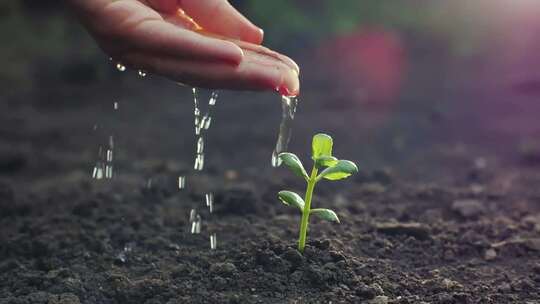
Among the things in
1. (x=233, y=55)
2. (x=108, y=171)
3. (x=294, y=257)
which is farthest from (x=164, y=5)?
(x=108, y=171)

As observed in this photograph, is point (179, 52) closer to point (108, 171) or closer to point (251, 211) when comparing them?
point (251, 211)

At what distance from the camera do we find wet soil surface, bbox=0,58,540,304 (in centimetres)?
250

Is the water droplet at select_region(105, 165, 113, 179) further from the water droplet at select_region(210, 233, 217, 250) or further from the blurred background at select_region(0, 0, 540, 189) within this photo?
the water droplet at select_region(210, 233, 217, 250)

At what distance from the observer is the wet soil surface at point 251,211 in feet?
8.19

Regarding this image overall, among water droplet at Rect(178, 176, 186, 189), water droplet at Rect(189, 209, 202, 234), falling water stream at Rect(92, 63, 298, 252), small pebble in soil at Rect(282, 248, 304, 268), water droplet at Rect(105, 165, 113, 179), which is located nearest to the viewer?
small pebble in soil at Rect(282, 248, 304, 268)

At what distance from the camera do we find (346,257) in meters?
2.61

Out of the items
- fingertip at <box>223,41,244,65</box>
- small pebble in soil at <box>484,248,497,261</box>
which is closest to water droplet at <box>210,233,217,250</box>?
fingertip at <box>223,41,244,65</box>

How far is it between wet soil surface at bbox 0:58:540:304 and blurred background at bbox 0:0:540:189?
3cm

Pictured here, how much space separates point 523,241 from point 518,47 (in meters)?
3.91

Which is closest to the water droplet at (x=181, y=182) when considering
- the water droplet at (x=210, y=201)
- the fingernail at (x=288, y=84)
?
the water droplet at (x=210, y=201)

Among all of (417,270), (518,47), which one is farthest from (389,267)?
(518,47)

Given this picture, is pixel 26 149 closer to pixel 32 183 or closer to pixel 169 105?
pixel 32 183

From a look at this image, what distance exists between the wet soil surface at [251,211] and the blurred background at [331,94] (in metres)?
0.03

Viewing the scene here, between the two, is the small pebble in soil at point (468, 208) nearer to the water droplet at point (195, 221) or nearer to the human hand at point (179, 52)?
the water droplet at point (195, 221)
